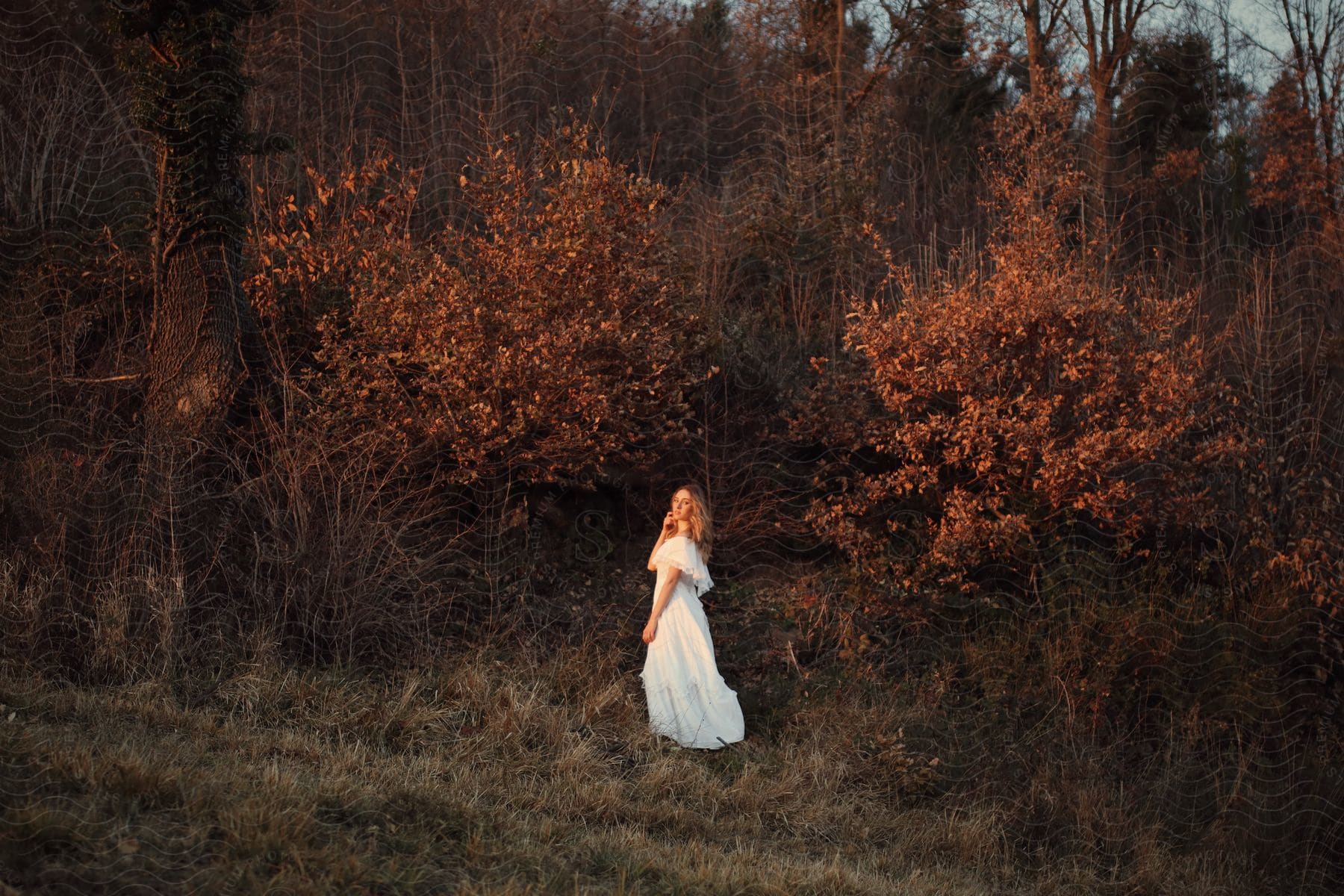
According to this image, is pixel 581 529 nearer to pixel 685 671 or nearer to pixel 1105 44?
pixel 685 671

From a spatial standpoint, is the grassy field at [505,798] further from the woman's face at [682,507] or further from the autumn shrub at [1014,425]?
the autumn shrub at [1014,425]

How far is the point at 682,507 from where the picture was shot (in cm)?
727

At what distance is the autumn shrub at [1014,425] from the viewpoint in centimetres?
899

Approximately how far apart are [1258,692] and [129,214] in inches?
392

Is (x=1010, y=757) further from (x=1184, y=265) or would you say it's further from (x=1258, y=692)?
(x=1184, y=265)

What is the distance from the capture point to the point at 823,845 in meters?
6.26

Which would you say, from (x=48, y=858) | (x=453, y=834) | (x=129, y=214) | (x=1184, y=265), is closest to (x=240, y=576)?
(x=453, y=834)

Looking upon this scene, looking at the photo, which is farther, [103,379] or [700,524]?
[103,379]

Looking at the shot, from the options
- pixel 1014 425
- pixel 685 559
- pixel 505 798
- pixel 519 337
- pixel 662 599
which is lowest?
pixel 505 798

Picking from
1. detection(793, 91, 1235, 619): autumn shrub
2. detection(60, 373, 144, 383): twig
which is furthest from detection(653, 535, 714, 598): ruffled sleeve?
detection(60, 373, 144, 383): twig

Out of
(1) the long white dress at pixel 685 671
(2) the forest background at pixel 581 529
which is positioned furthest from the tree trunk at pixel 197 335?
(1) the long white dress at pixel 685 671

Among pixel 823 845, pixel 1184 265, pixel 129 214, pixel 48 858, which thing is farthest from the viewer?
pixel 1184 265

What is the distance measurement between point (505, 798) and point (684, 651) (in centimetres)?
179

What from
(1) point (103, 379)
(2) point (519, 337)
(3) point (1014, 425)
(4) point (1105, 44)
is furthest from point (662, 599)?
(4) point (1105, 44)
